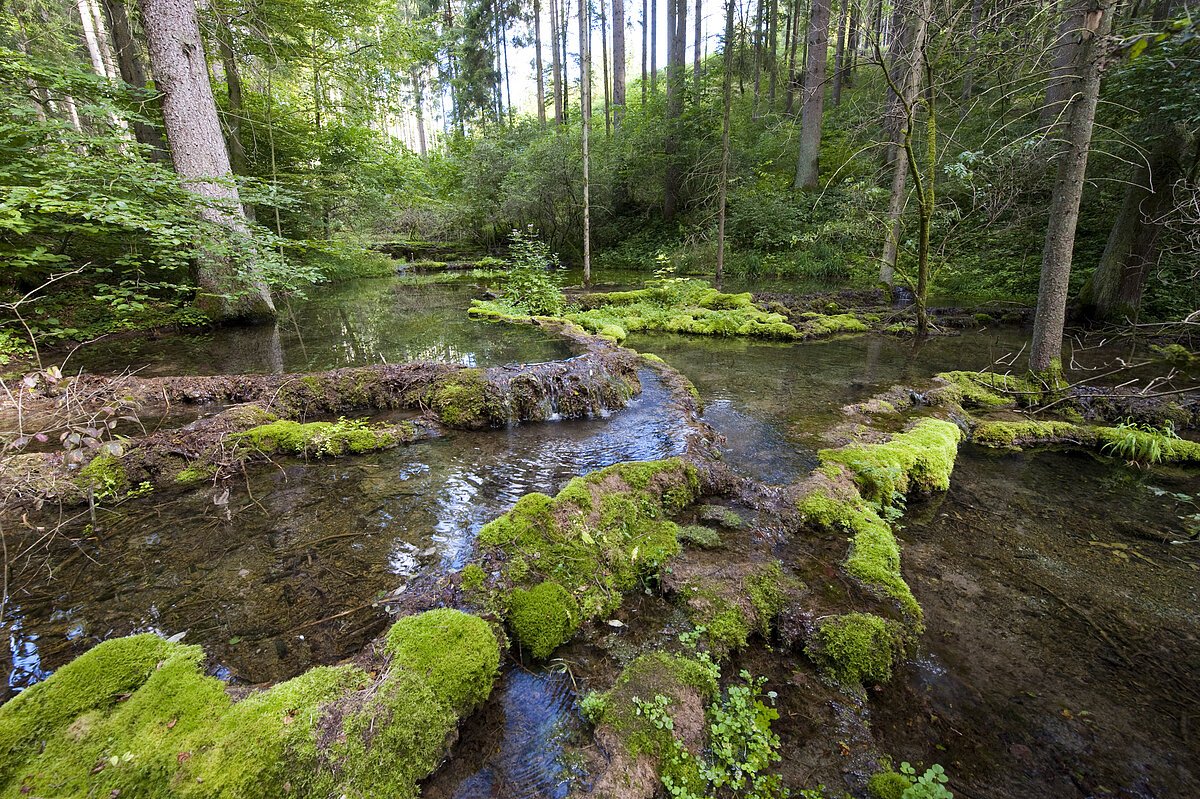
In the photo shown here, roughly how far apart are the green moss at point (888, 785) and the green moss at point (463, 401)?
5081 mm

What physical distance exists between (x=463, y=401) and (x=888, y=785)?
17.8ft

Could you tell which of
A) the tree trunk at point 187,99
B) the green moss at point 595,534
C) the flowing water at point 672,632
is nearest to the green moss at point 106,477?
the flowing water at point 672,632

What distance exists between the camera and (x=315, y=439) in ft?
16.8

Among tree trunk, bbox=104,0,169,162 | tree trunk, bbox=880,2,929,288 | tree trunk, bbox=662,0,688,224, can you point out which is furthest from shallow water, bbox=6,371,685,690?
tree trunk, bbox=662,0,688,224

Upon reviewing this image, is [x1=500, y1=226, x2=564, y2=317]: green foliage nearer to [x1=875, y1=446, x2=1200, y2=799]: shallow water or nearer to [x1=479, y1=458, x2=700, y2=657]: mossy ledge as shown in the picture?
[x1=479, y1=458, x2=700, y2=657]: mossy ledge

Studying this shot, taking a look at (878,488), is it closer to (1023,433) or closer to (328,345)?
(1023,433)

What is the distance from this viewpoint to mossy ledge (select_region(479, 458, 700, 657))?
9.42 feet

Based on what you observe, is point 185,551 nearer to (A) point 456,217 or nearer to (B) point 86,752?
(B) point 86,752

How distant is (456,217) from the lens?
86.1ft

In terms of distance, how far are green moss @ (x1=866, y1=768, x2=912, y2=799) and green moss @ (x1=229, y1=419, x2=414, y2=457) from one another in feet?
16.6

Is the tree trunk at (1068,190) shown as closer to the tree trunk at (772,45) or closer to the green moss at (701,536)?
the green moss at (701,536)

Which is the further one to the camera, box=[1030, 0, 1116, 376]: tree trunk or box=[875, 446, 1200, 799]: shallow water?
box=[1030, 0, 1116, 376]: tree trunk

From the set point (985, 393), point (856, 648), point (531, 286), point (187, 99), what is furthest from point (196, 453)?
point (985, 393)

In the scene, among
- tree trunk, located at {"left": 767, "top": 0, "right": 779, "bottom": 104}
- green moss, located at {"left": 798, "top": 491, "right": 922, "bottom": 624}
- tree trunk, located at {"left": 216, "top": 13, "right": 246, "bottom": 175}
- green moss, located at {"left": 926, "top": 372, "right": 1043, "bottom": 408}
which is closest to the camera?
green moss, located at {"left": 798, "top": 491, "right": 922, "bottom": 624}
